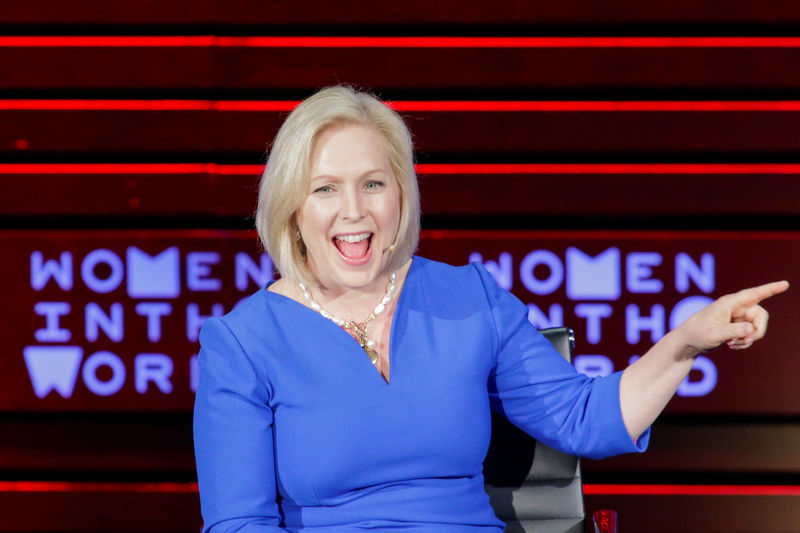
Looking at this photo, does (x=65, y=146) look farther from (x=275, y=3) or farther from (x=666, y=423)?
(x=666, y=423)

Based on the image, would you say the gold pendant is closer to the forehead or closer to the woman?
the woman

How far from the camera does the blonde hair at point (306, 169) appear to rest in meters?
1.61

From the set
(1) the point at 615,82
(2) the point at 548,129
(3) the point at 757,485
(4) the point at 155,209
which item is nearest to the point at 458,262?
(2) the point at 548,129

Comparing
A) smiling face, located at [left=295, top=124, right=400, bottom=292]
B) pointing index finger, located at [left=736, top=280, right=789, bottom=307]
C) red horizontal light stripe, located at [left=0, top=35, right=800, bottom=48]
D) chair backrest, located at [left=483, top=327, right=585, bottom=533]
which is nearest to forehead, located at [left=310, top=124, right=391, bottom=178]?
smiling face, located at [left=295, top=124, right=400, bottom=292]

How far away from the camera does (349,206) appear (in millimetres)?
1611

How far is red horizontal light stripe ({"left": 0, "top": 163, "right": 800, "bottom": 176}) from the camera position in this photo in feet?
9.71

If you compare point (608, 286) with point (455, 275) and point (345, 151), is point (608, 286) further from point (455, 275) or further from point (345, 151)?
point (345, 151)

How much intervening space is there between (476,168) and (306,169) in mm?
1469

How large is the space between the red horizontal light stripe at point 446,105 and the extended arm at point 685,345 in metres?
1.55

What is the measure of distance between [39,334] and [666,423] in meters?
2.17

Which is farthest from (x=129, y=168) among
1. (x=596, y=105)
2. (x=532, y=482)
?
(x=532, y=482)

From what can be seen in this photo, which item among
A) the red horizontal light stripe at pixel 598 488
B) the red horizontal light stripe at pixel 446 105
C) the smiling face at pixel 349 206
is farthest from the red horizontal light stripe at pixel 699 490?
the smiling face at pixel 349 206

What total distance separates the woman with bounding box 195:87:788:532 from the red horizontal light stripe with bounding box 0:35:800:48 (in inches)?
54.4

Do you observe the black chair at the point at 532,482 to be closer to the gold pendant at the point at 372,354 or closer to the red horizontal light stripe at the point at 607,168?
the gold pendant at the point at 372,354
